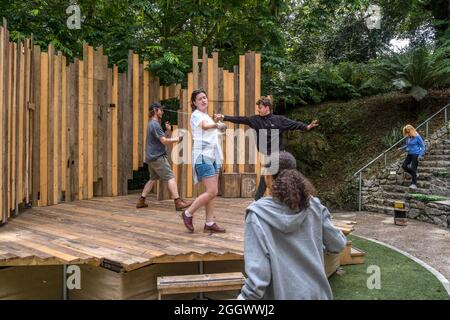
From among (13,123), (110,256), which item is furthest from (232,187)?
(110,256)

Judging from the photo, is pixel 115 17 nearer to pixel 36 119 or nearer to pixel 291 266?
pixel 36 119

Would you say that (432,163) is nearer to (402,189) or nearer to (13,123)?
(402,189)

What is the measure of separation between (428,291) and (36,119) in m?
6.31

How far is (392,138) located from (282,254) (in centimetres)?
1145

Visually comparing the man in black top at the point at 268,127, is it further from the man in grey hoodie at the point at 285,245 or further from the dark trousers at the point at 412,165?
the dark trousers at the point at 412,165

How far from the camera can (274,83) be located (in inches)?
487

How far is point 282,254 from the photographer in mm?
2230

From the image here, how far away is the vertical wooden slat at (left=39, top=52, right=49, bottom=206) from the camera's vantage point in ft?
22.9

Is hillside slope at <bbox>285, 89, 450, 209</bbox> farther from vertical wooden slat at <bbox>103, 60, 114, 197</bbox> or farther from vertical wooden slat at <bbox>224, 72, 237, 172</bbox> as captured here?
vertical wooden slat at <bbox>103, 60, 114, 197</bbox>

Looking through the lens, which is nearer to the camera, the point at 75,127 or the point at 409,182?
the point at 75,127

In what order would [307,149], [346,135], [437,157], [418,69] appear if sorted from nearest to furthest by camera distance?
1. [437,157]
2. [418,69]
3. [307,149]
4. [346,135]

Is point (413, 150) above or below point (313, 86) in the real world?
below

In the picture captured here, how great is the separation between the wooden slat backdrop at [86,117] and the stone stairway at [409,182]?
4561 millimetres

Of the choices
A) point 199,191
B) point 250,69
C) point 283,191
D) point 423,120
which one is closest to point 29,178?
point 199,191
